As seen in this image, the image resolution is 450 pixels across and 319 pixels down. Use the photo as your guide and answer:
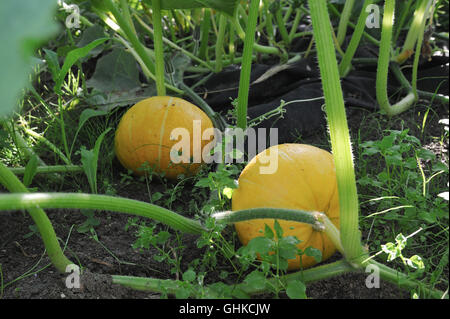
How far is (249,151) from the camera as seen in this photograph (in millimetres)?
2066

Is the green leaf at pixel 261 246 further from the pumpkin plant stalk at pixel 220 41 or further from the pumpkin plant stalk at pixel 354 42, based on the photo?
the pumpkin plant stalk at pixel 220 41

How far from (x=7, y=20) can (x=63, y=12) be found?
5.45 ft

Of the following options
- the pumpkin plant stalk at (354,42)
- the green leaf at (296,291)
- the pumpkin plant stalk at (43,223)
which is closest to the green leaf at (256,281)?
the green leaf at (296,291)

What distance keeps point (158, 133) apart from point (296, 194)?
2.03 feet

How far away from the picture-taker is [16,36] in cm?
62

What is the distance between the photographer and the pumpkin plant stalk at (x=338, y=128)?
1.20m

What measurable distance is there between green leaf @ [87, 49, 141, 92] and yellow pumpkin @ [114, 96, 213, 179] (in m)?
0.48

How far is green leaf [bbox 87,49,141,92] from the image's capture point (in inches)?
93.9

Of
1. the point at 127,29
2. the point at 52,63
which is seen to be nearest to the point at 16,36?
the point at 52,63

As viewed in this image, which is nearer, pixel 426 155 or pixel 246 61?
pixel 426 155

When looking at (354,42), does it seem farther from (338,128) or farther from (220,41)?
(338,128)

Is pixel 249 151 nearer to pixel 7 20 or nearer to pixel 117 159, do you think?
pixel 117 159

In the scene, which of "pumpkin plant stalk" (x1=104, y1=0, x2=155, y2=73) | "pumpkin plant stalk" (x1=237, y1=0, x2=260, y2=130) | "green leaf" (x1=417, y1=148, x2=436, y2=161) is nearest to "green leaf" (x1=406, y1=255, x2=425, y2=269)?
"green leaf" (x1=417, y1=148, x2=436, y2=161)

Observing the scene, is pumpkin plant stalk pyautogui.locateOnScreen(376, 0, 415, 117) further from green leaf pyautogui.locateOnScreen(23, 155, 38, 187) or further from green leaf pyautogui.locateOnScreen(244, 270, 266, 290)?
green leaf pyautogui.locateOnScreen(23, 155, 38, 187)
